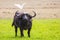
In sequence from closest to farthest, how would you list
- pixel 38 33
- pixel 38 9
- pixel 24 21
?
pixel 24 21 < pixel 38 33 < pixel 38 9

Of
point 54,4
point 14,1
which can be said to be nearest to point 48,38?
point 54,4

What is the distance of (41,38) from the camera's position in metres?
17.5

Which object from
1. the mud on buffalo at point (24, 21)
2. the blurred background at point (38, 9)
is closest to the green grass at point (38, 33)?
the mud on buffalo at point (24, 21)

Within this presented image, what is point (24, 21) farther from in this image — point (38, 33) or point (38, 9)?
point (38, 9)

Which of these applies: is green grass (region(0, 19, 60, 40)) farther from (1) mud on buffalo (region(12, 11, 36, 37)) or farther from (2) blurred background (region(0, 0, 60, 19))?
(2) blurred background (region(0, 0, 60, 19))

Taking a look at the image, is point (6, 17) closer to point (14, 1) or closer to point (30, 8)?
point (30, 8)

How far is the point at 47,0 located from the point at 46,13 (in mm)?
12532

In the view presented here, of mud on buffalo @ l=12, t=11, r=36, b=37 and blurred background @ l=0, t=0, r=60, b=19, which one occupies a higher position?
mud on buffalo @ l=12, t=11, r=36, b=37

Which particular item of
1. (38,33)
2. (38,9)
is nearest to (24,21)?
(38,33)

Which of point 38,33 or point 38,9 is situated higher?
point 38,9

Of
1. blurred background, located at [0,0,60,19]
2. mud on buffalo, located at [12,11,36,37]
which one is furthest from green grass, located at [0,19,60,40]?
blurred background, located at [0,0,60,19]

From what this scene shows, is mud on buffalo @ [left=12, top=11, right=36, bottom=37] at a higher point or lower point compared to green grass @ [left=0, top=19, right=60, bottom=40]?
higher

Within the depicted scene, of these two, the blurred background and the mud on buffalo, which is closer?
the mud on buffalo

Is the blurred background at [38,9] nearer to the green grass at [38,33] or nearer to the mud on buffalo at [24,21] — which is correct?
the green grass at [38,33]
